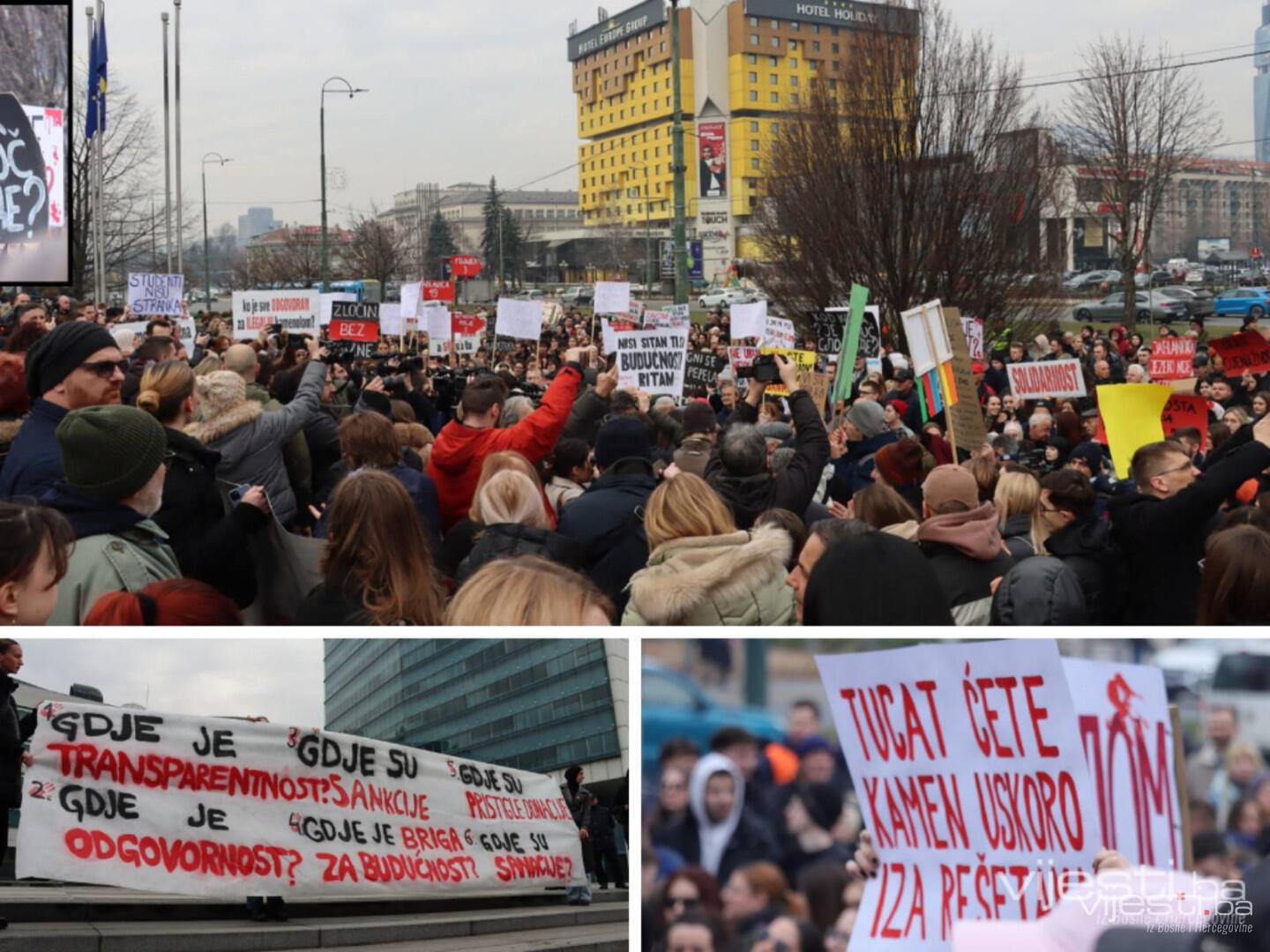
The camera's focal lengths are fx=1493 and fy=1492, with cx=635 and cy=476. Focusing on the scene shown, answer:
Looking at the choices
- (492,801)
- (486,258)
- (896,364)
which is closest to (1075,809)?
(492,801)

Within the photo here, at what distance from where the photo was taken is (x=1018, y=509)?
21.4ft

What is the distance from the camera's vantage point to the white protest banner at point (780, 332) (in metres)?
17.8

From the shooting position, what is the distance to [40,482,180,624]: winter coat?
399 centimetres

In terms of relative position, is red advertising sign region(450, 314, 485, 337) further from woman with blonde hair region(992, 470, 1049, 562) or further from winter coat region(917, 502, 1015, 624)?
winter coat region(917, 502, 1015, 624)

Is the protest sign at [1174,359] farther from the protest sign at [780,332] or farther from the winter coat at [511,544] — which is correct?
the winter coat at [511,544]

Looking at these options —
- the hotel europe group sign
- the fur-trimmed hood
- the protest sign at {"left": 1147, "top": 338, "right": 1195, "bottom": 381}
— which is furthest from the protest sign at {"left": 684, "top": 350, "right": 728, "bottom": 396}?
the hotel europe group sign

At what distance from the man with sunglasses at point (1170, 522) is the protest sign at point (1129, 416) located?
288 cm

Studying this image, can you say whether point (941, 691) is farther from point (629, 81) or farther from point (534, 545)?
point (629, 81)

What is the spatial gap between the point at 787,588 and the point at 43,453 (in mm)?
2684

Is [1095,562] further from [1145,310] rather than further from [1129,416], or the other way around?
[1145,310]

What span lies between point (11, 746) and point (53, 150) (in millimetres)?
7226

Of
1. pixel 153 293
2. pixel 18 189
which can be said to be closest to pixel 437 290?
pixel 153 293

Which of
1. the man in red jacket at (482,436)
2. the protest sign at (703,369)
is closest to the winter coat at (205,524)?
the man in red jacket at (482,436)

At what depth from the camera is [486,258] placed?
12400cm
